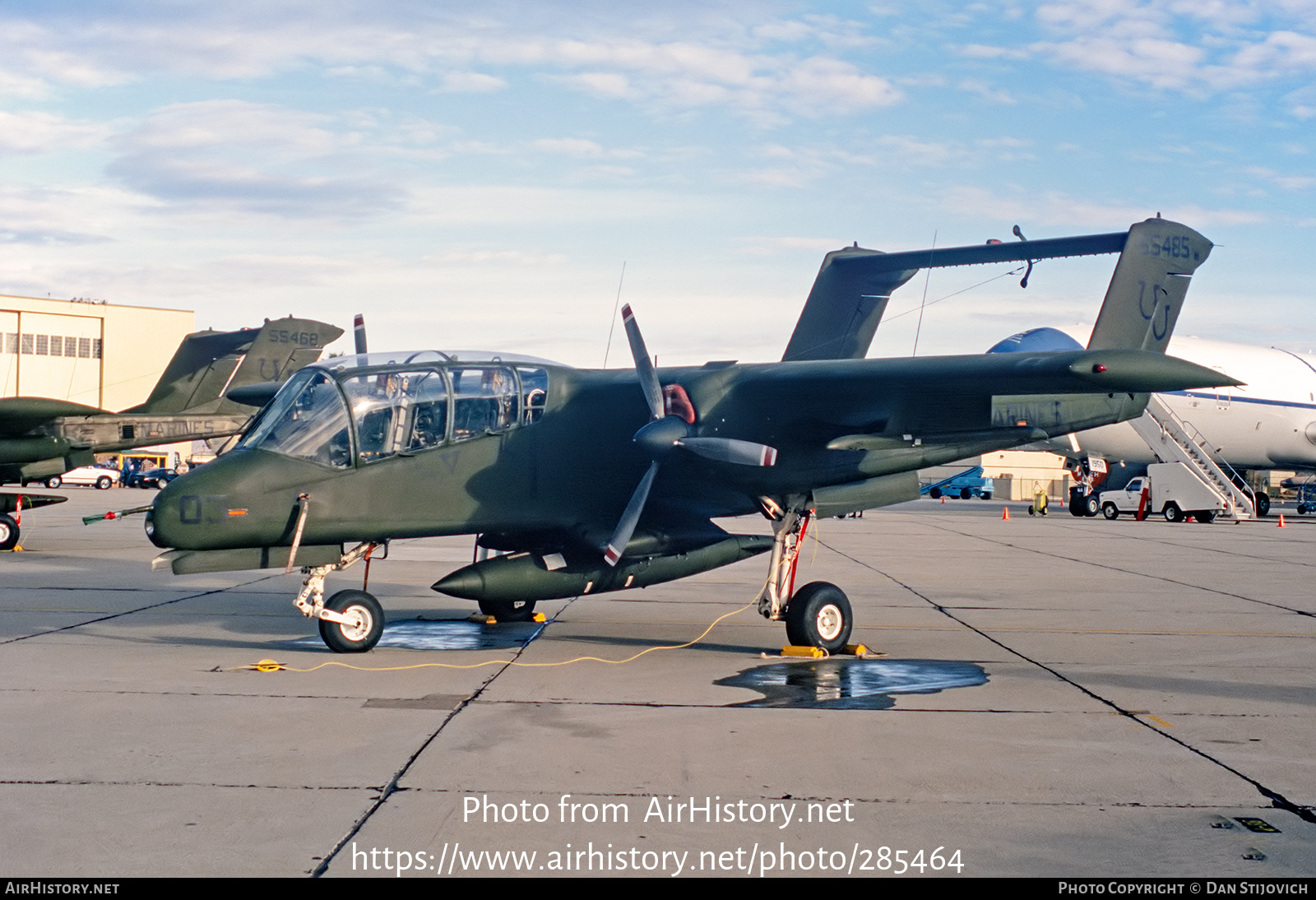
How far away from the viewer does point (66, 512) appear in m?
44.7

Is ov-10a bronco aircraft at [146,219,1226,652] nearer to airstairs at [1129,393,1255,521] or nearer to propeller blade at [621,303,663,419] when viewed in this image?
propeller blade at [621,303,663,419]

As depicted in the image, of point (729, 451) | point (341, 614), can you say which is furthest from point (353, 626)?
point (729, 451)

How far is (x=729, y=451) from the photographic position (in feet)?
40.4

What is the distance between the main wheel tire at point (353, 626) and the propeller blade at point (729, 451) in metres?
3.78

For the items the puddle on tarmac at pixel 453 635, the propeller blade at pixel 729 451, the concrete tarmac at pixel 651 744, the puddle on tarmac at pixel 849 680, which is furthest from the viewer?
the puddle on tarmac at pixel 453 635

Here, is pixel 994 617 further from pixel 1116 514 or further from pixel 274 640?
pixel 1116 514

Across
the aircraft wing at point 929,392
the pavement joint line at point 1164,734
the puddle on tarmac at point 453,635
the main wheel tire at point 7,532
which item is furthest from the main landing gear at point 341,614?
the main wheel tire at point 7,532

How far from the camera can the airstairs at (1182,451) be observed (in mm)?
45750

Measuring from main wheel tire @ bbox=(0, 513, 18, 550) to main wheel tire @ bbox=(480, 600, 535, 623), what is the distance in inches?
622

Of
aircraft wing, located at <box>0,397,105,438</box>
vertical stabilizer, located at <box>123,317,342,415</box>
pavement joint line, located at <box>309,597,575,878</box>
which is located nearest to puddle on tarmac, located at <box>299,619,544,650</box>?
pavement joint line, located at <box>309,597,575,878</box>

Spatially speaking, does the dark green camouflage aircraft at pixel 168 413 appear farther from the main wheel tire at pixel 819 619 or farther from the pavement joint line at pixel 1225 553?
the pavement joint line at pixel 1225 553

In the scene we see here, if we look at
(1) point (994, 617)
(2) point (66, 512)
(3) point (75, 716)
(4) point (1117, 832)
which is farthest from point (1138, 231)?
(2) point (66, 512)

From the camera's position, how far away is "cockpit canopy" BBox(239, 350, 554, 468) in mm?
12156

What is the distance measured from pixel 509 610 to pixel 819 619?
4.30 metres
